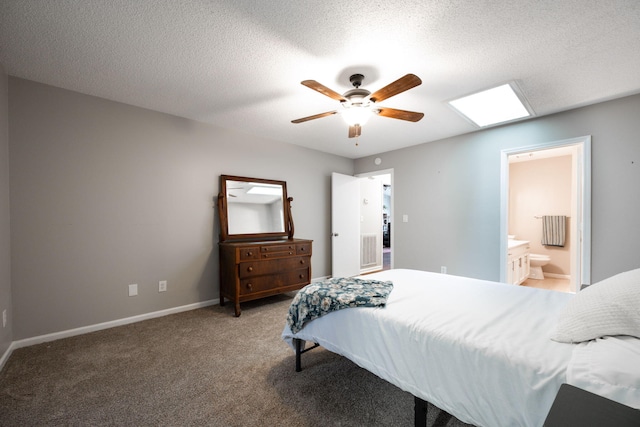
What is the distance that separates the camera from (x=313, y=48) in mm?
1868

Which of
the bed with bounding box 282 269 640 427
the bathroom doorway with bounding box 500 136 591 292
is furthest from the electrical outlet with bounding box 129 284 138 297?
the bathroom doorway with bounding box 500 136 591 292

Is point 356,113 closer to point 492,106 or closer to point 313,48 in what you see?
point 313,48

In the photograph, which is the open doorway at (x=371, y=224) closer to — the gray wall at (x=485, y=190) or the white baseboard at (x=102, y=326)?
the gray wall at (x=485, y=190)

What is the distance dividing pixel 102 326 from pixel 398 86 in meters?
3.50

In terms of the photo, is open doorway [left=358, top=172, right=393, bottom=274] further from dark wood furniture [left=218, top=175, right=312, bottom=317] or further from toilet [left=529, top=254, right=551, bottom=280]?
toilet [left=529, top=254, right=551, bottom=280]

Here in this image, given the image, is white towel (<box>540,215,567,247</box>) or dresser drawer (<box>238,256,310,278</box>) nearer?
dresser drawer (<box>238,256,310,278</box>)

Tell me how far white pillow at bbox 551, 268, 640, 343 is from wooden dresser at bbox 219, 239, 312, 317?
8.98ft

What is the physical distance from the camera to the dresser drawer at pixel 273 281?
10.3 ft

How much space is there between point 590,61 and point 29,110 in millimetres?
4637

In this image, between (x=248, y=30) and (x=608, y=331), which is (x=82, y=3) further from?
(x=608, y=331)

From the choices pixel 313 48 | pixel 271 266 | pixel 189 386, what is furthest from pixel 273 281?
pixel 313 48

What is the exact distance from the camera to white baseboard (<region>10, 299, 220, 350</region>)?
232 cm

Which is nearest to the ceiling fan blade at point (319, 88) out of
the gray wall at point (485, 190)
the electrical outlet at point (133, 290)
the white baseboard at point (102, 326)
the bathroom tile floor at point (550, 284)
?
the gray wall at point (485, 190)

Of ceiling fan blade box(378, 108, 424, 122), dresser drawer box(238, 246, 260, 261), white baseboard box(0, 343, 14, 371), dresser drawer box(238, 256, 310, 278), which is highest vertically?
ceiling fan blade box(378, 108, 424, 122)
